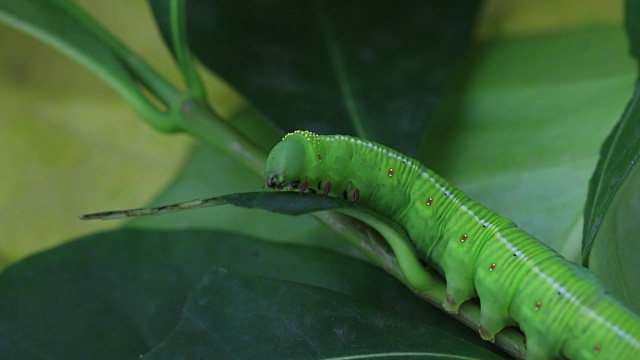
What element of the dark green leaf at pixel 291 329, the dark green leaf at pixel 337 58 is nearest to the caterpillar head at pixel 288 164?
the dark green leaf at pixel 291 329

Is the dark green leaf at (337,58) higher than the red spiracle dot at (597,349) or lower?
higher

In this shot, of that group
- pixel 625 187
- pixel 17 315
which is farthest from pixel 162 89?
pixel 625 187

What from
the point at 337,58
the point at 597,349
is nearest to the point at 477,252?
the point at 597,349

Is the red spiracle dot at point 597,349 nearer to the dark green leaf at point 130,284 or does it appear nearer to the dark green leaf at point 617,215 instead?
the dark green leaf at point 617,215

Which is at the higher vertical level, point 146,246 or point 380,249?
point 380,249

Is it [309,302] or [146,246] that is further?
[146,246]

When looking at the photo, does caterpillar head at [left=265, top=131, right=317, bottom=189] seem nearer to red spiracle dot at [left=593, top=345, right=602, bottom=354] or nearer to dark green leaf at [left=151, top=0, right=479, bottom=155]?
dark green leaf at [left=151, top=0, right=479, bottom=155]

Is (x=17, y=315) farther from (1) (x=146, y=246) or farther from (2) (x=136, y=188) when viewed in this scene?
(2) (x=136, y=188)
